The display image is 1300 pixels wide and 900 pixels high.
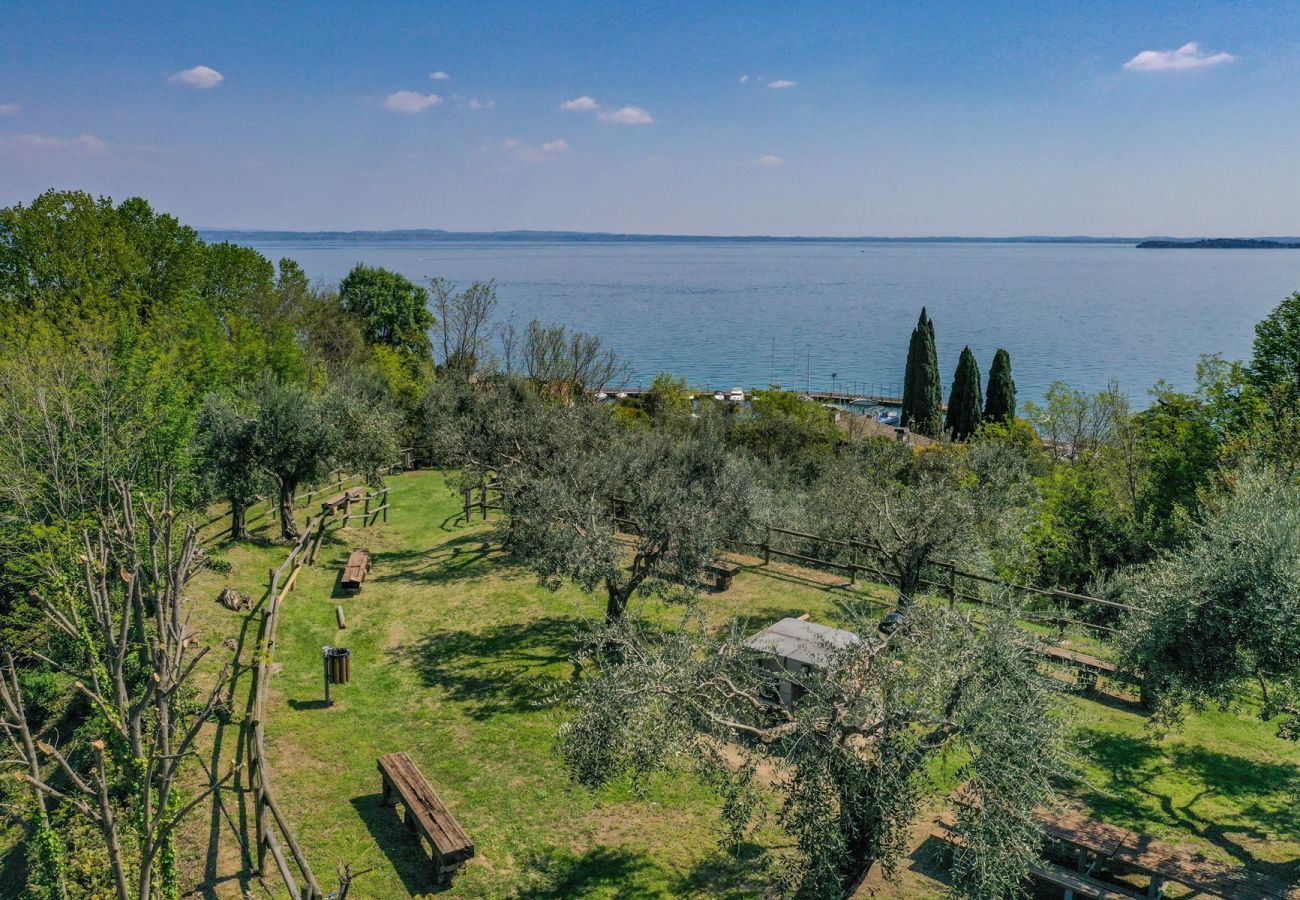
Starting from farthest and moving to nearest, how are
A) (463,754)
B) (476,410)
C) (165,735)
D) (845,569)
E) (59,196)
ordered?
(59,196), (476,410), (845,569), (463,754), (165,735)

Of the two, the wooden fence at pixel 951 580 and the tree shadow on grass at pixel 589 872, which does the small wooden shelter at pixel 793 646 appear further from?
the tree shadow on grass at pixel 589 872

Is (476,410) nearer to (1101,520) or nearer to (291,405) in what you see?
(291,405)

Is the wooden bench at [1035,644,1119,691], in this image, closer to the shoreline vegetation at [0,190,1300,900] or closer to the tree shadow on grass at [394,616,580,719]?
the shoreline vegetation at [0,190,1300,900]

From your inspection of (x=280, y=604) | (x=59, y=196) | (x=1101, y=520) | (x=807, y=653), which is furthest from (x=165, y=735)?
(x=59, y=196)

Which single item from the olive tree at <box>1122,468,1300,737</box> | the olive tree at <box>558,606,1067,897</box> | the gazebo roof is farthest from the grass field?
the gazebo roof

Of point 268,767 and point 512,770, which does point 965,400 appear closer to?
point 512,770
